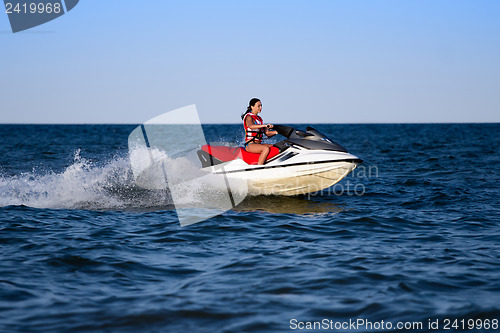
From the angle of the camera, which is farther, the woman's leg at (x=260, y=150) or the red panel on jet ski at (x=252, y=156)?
the red panel on jet ski at (x=252, y=156)

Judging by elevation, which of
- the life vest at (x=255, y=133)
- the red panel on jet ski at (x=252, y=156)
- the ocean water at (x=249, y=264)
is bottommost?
the ocean water at (x=249, y=264)

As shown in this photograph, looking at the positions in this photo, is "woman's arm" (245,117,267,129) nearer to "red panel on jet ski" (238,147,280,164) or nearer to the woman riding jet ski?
the woman riding jet ski

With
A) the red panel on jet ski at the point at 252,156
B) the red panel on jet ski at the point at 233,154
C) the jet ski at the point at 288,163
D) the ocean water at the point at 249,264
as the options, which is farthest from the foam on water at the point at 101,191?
the red panel on jet ski at the point at 252,156

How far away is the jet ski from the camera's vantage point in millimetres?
10055

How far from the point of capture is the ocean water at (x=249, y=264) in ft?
13.8

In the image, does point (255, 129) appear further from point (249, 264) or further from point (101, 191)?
point (249, 264)

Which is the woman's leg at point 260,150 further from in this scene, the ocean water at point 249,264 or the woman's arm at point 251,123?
the ocean water at point 249,264

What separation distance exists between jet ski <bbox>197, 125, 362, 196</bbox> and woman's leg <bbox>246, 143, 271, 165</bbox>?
0.09 m

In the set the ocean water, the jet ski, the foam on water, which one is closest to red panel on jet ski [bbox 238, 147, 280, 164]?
the jet ski

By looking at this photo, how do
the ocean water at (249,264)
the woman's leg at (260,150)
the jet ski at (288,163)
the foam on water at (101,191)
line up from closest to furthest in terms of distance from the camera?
the ocean water at (249,264) → the foam on water at (101,191) → the jet ski at (288,163) → the woman's leg at (260,150)

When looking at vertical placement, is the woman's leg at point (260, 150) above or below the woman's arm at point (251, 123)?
below

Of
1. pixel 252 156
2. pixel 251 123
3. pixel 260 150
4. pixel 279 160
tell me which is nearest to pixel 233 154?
pixel 252 156

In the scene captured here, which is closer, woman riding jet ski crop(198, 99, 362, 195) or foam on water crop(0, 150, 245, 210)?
foam on water crop(0, 150, 245, 210)

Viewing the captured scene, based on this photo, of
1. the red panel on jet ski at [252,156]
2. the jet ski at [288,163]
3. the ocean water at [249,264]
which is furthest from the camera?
the red panel on jet ski at [252,156]
